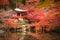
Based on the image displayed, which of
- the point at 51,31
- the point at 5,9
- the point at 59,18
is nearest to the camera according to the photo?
the point at 59,18

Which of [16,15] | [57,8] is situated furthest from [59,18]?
[16,15]

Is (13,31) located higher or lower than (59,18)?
lower

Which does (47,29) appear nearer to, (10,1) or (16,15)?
(16,15)

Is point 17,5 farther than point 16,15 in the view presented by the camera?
Yes

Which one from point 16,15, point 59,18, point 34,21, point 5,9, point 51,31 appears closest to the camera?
point 59,18

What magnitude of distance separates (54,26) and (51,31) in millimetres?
760

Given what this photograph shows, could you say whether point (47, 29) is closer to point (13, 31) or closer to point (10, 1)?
point (13, 31)

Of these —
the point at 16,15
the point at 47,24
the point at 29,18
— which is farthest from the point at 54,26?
the point at 16,15

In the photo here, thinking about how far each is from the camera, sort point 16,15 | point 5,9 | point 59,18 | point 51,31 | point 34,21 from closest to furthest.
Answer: point 59,18, point 51,31, point 34,21, point 16,15, point 5,9

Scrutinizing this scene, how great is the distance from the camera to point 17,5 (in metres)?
22.8

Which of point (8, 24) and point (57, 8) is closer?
point (57, 8)

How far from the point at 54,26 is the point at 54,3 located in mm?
1503

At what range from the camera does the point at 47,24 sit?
1538 centimetres

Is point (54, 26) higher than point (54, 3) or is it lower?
lower
